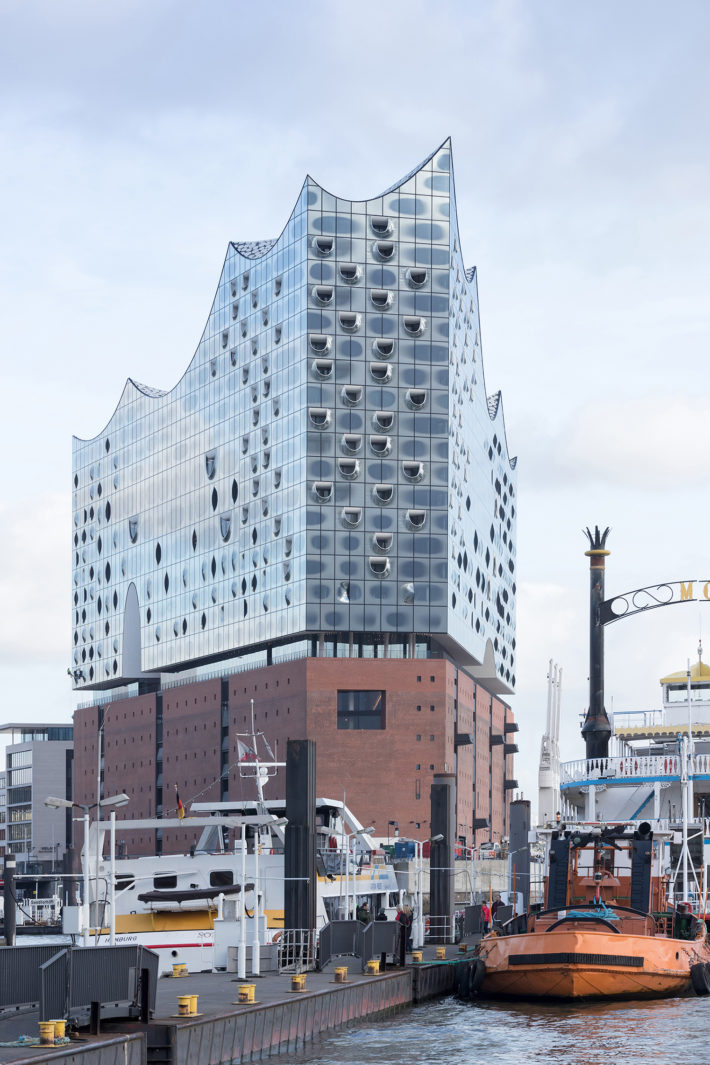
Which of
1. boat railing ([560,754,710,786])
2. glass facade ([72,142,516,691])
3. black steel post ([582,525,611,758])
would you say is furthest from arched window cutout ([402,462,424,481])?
boat railing ([560,754,710,786])

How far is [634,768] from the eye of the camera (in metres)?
58.7

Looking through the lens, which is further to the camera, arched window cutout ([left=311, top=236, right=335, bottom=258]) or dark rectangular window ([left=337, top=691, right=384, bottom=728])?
arched window cutout ([left=311, top=236, right=335, bottom=258])

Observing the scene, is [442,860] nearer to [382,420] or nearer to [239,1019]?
[239,1019]

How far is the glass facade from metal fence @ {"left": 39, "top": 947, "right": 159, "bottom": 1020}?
99961 mm

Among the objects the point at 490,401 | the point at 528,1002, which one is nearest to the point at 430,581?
the point at 490,401

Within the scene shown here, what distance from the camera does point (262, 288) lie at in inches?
5320

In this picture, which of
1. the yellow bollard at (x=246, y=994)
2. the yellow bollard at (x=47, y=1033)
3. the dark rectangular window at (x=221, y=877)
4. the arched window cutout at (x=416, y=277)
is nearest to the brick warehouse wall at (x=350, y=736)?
the arched window cutout at (x=416, y=277)

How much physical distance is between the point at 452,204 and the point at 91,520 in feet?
191

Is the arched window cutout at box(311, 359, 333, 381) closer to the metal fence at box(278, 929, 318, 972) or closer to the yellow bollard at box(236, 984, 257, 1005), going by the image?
the metal fence at box(278, 929, 318, 972)

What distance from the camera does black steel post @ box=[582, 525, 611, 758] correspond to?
210 ft

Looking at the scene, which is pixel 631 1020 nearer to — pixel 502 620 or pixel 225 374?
pixel 225 374

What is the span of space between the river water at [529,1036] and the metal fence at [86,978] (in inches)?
271

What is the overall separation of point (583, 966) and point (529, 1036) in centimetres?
356

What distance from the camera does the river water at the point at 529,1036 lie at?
108 feet
